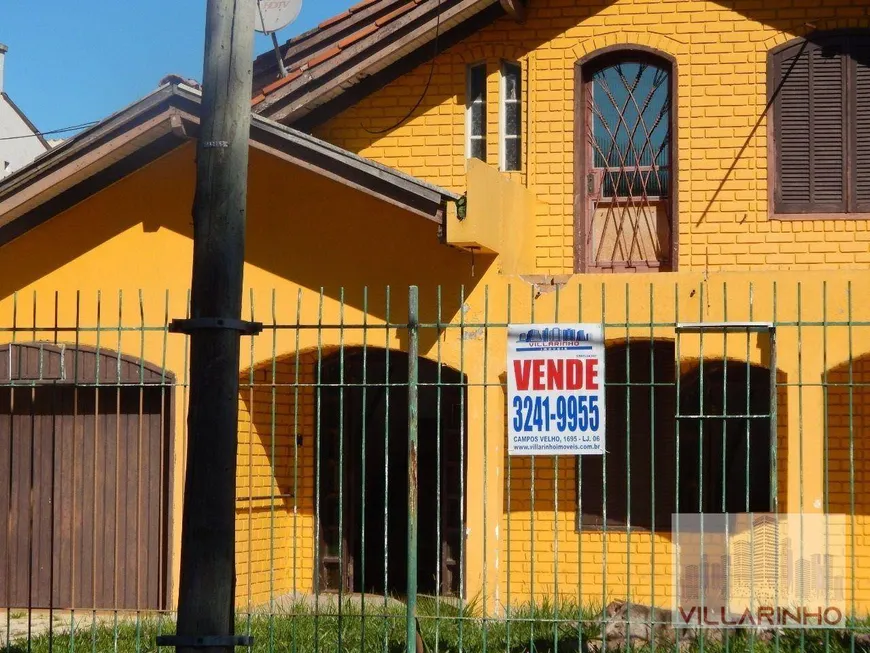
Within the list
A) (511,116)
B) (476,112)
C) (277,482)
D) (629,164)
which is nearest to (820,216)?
(629,164)

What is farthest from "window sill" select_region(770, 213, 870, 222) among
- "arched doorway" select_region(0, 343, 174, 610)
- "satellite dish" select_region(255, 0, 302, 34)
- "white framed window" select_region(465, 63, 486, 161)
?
"arched doorway" select_region(0, 343, 174, 610)

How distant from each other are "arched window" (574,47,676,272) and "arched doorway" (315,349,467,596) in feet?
5.78

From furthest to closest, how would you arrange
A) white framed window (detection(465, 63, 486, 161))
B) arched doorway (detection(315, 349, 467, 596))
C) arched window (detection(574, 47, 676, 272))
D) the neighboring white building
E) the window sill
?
the neighboring white building
arched doorway (detection(315, 349, 467, 596))
white framed window (detection(465, 63, 486, 161))
arched window (detection(574, 47, 676, 272))
the window sill

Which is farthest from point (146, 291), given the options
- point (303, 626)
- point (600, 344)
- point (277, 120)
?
point (600, 344)

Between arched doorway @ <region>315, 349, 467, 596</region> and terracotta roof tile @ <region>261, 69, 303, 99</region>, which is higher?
terracotta roof tile @ <region>261, 69, 303, 99</region>

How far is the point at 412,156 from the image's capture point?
12516 mm

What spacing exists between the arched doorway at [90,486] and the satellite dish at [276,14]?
10.9 feet

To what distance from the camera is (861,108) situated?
11969 mm

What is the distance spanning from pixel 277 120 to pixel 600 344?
458 cm

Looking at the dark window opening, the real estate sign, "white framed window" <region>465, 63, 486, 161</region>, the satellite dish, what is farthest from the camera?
the satellite dish

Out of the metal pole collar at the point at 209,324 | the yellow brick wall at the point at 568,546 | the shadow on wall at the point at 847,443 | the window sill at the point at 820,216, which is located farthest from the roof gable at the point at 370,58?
the metal pole collar at the point at 209,324

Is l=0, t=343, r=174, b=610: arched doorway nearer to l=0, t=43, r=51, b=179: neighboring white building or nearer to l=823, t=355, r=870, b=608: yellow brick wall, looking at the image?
l=823, t=355, r=870, b=608: yellow brick wall

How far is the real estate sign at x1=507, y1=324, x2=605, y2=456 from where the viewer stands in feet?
29.1

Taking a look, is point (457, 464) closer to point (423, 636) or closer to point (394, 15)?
point (423, 636)
